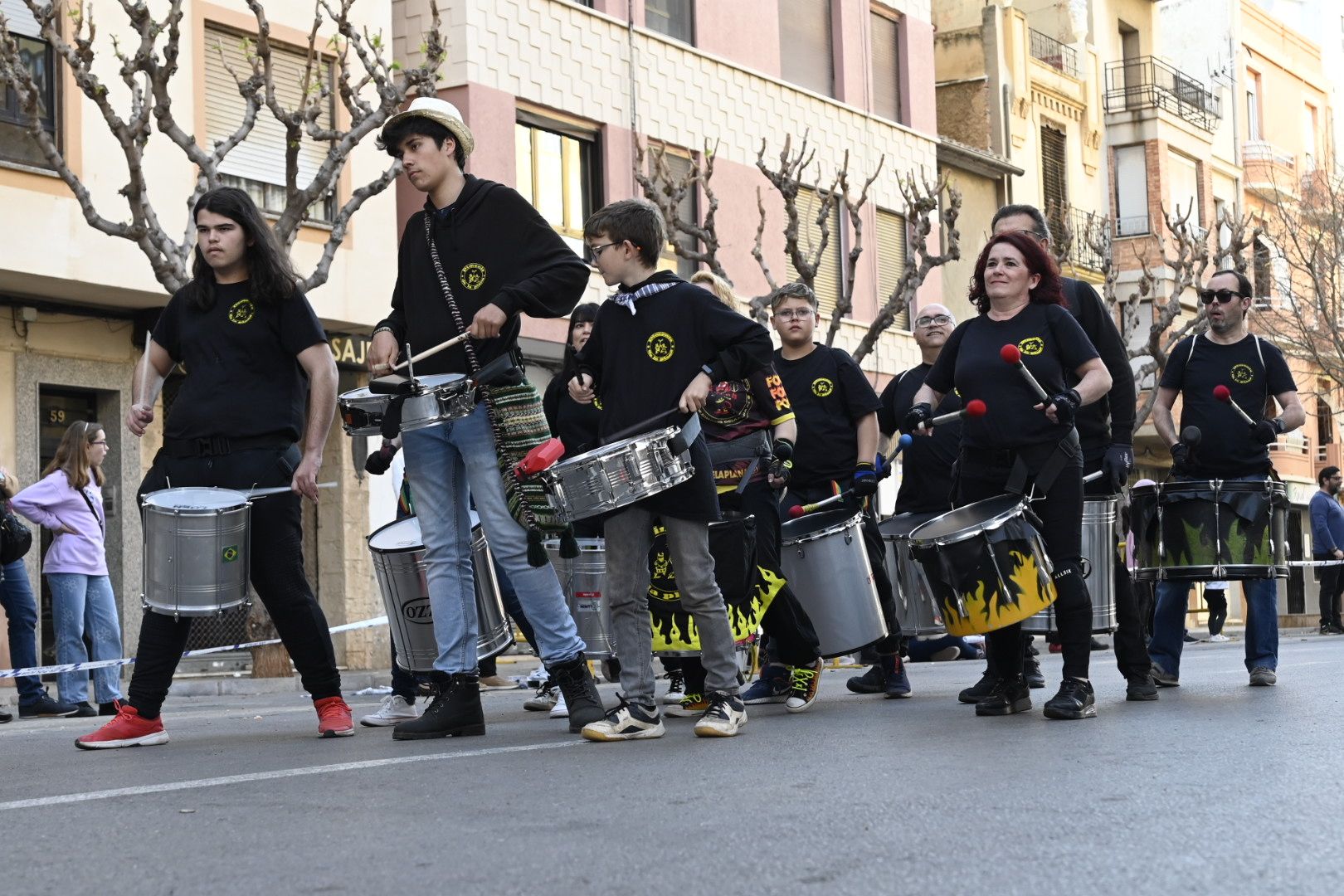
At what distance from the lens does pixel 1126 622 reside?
927 cm

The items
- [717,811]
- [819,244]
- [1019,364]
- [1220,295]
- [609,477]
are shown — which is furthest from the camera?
[819,244]

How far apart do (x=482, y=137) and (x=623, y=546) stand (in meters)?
16.6

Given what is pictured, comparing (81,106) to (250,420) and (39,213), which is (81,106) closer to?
(39,213)

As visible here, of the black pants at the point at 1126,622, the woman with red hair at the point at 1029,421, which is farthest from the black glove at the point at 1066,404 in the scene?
the black pants at the point at 1126,622

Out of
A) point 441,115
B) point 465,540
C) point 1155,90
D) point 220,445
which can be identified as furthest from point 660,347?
point 1155,90

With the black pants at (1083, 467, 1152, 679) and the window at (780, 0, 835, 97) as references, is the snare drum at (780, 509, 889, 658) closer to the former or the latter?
the black pants at (1083, 467, 1152, 679)

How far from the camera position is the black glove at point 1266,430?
10.2m

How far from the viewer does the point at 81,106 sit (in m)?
19.2

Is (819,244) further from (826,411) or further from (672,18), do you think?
(826,411)

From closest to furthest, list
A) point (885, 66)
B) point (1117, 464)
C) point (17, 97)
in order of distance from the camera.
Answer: point (1117, 464)
point (17, 97)
point (885, 66)

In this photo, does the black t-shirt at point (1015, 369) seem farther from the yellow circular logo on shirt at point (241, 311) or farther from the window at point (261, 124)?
the window at point (261, 124)

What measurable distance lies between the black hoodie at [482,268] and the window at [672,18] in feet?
65.4

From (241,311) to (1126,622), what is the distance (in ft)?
13.2

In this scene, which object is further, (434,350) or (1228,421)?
Result: (1228,421)
